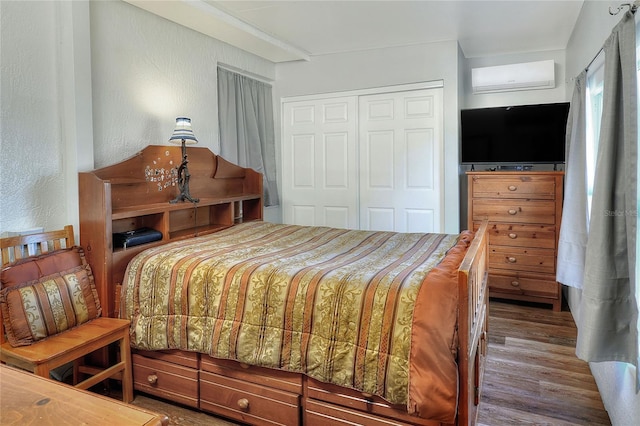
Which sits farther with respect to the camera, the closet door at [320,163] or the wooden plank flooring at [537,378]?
the closet door at [320,163]

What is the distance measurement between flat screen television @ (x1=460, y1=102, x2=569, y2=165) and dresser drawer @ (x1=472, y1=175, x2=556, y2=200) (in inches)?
13.8

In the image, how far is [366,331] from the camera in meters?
1.77

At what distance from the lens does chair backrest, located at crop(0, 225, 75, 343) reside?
7.01 ft

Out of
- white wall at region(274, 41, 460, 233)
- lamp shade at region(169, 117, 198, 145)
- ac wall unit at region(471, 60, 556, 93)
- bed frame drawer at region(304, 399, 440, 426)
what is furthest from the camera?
ac wall unit at region(471, 60, 556, 93)

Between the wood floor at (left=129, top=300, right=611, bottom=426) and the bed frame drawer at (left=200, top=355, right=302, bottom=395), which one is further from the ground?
the bed frame drawer at (left=200, top=355, right=302, bottom=395)

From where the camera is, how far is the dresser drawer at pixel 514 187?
12.5 feet

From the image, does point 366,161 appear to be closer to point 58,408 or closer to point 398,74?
point 398,74

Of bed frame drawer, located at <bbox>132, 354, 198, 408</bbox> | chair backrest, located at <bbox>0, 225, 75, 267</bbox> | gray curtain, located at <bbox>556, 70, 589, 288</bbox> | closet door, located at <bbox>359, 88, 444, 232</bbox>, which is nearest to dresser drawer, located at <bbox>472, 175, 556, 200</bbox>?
closet door, located at <bbox>359, 88, 444, 232</bbox>

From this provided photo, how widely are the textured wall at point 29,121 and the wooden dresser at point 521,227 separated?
3.41 meters

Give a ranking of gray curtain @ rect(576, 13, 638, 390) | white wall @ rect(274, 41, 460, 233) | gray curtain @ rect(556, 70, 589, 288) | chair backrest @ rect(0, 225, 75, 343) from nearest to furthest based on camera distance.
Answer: gray curtain @ rect(576, 13, 638, 390), chair backrest @ rect(0, 225, 75, 343), gray curtain @ rect(556, 70, 589, 288), white wall @ rect(274, 41, 460, 233)

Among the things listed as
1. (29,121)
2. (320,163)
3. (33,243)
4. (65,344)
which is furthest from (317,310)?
(320,163)

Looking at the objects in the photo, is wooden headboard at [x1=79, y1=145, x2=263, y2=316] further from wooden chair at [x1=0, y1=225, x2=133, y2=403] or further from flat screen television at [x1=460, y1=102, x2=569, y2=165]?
flat screen television at [x1=460, y1=102, x2=569, y2=165]

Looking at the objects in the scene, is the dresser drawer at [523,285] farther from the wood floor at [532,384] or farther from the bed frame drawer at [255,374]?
the bed frame drawer at [255,374]

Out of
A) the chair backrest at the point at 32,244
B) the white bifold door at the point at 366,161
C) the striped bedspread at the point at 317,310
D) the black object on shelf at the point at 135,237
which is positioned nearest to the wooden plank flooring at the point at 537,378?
the striped bedspread at the point at 317,310
